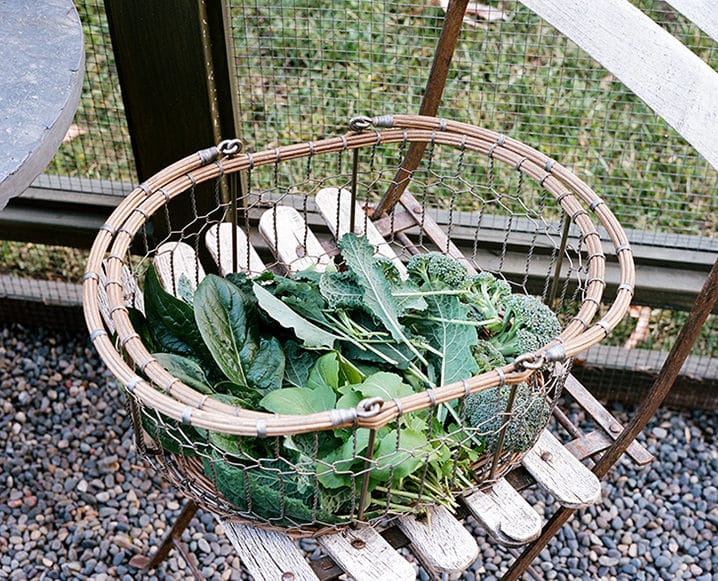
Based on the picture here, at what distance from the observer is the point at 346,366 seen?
1131mm

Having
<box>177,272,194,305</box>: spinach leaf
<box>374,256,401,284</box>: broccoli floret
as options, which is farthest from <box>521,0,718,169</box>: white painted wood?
<box>177,272,194,305</box>: spinach leaf

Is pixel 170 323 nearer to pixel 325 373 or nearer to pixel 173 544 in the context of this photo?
pixel 325 373

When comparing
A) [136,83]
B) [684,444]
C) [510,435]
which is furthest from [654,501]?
Result: [136,83]

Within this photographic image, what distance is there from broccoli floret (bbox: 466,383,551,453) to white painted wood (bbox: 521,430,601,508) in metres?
0.06

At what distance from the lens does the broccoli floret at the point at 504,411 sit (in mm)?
1111

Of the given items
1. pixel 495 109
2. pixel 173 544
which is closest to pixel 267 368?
pixel 173 544

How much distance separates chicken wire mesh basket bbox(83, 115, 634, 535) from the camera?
38.8 inches

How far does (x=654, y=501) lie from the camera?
5.98 feet

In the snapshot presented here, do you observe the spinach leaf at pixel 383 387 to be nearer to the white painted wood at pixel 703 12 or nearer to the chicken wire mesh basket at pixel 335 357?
the chicken wire mesh basket at pixel 335 357

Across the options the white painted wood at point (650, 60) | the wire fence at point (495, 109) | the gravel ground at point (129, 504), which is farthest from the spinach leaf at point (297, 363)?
the wire fence at point (495, 109)

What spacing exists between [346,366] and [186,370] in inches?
8.0

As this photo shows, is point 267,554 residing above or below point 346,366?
below

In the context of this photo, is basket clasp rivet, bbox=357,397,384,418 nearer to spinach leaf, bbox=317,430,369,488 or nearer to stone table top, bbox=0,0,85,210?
spinach leaf, bbox=317,430,369,488

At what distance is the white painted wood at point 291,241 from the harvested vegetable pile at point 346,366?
141mm
